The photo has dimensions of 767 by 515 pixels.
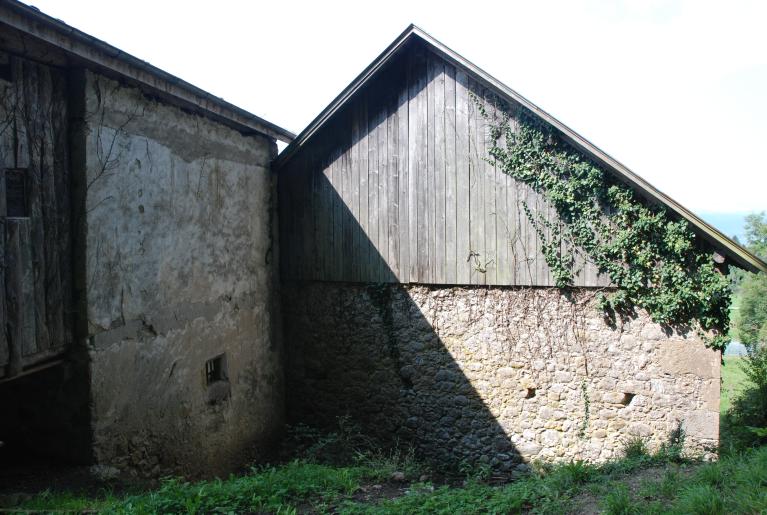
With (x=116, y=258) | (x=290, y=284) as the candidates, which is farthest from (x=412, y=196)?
(x=116, y=258)

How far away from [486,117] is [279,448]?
639 centimetres

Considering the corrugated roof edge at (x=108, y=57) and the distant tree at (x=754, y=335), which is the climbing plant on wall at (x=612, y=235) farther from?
the corrugated roof edge at (x=108, y=57)

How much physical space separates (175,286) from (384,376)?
12.4ft

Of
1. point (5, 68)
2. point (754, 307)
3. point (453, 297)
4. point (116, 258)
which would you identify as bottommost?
point (754, 307)

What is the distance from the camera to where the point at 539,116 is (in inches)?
321

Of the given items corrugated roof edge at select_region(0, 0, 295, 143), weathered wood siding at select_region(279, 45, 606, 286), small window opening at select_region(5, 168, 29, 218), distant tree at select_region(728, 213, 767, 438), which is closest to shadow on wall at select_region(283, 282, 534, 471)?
weathered wood siding at select_region(279, 45, 606, 286)

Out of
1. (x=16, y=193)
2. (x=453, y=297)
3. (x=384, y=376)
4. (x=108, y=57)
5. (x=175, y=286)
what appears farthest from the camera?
(x=384, y=376)

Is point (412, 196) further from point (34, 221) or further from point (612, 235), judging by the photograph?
point (34, 221)

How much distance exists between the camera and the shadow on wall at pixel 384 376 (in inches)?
349

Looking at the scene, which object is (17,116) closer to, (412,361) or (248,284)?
(248,284)

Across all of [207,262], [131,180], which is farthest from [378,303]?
[131,180]

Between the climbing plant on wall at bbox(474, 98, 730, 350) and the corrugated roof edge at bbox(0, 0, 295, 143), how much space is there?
154 inches

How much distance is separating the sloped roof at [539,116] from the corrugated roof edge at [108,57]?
1255 millimetres

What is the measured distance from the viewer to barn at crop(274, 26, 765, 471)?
7926mm
